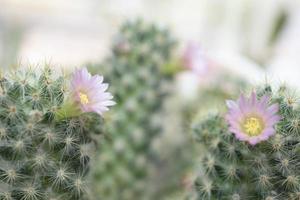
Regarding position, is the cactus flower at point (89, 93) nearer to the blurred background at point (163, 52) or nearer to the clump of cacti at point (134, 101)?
the blurred background at point (163, 52)

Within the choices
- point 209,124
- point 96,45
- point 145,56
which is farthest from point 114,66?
point 96,45

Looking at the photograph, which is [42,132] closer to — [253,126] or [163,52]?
[253,126]

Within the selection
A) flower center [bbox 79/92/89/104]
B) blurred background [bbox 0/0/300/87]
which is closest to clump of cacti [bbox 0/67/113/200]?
flower center [bbox 79/92/89/104]

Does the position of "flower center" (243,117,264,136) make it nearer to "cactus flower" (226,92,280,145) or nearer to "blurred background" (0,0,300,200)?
"cactus flower" (226,92,280,145)

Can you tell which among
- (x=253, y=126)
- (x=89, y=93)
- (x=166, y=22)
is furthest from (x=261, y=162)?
(x=166, y=22)

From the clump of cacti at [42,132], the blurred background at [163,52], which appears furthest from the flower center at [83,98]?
the blurred background at [163,52]

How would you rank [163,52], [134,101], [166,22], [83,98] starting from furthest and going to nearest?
[166,22] → [163,52] → [134,101] → [83,98]

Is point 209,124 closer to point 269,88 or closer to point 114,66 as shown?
point 269,88
